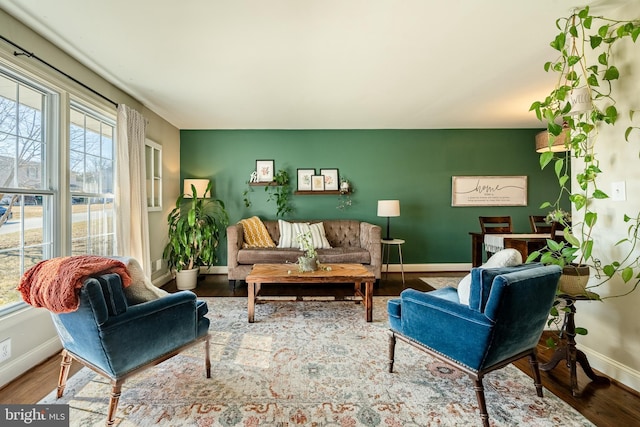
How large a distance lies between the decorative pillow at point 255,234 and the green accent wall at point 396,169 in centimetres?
37

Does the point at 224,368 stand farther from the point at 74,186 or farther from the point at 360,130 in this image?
the point at 360,130

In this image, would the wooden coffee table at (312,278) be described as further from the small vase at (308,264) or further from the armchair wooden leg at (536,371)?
the armchair wooden leg at (536,371)

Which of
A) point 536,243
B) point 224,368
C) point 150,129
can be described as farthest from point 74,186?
point 536,243

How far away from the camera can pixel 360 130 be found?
4922mm

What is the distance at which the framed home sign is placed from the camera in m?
4.97

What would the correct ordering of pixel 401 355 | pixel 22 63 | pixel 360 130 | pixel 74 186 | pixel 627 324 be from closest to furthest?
pixel 627 324
pixel 22 63
pixel 401 355
pixel 74 186
pixel 360 130

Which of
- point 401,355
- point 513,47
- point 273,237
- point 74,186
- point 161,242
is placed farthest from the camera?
point 273,237

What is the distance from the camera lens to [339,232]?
466 centimetres

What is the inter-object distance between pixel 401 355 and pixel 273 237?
9.27ft

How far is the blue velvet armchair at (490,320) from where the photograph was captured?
143cm

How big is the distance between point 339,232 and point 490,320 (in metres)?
3.28

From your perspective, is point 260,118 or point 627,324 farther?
point 260,118

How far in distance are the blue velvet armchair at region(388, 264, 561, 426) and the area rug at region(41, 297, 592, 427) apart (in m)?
0.23

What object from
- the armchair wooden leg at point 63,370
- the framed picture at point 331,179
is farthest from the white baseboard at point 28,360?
the framed picture at point 331,179
